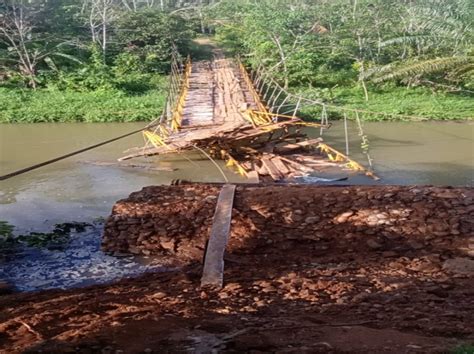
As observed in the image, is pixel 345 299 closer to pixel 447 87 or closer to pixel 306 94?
pixel 306 94

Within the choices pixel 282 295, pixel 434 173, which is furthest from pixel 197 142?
pixel 282 295

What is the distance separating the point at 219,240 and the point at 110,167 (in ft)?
17.7

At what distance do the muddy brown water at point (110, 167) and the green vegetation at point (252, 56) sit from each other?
1.47 metres

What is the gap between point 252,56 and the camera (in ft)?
67.7

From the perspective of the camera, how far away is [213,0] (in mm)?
33719

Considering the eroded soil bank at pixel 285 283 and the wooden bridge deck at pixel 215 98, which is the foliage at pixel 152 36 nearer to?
the wooden bridge deck at pixel 215 98

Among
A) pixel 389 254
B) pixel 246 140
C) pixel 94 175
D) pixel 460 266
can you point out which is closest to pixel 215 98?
pixel 246 140

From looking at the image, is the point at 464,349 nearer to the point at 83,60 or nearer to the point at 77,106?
the point at 77,106

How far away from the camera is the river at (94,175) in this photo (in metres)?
5.81

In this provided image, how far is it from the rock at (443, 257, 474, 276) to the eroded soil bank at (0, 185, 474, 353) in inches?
0.6

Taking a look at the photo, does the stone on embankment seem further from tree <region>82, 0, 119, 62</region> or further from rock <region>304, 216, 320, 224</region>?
tree <region>82, 0, 119, 62</region>

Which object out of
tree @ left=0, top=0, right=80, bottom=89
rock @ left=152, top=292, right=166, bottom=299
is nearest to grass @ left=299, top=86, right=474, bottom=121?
tree @ left=0, top=0, right=80, bottom=89

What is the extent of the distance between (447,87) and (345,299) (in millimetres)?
14986

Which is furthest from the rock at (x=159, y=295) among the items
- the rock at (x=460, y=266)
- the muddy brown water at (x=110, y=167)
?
the muddy brown water at (x=110, y=167)
